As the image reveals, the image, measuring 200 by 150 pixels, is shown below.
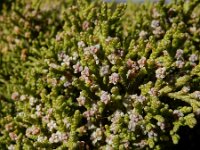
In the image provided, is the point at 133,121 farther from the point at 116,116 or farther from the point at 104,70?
the point at 104,70

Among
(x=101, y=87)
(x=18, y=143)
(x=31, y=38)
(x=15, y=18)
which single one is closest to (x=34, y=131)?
(x=18, y=143)

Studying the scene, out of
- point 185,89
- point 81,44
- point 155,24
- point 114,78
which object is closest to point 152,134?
point 185,89

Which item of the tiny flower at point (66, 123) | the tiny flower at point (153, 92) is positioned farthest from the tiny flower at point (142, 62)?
the tiny flower at point (66, 123)

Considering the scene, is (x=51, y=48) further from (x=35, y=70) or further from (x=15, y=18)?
(x=15, y=18)

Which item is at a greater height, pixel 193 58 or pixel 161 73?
pixel 193 58

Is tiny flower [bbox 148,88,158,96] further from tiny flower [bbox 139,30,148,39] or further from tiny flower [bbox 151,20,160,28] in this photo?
tiny flower [bbox 151,20,160,28]

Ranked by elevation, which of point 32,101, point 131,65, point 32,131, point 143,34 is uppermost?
point 143,34

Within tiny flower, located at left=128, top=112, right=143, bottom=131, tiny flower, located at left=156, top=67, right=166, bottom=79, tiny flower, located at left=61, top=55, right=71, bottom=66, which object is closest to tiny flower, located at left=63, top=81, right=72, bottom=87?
tiny flower, located at left=61, top=55, right=71, bottom=66

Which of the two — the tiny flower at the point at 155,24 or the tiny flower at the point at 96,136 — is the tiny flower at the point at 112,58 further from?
the tiny flower at the point at 155,24
